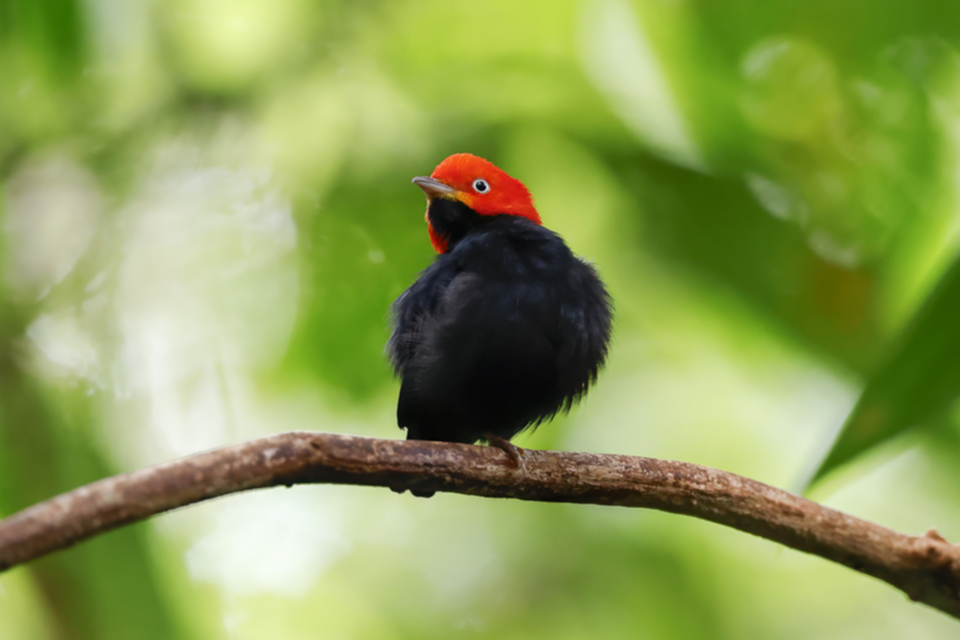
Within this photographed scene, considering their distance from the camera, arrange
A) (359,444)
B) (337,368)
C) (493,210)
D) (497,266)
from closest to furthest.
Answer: (359,444) < (497,266) < (493,210) < (337,368)

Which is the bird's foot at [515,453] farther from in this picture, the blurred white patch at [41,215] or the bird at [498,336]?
the blurred white patch at [41,215]

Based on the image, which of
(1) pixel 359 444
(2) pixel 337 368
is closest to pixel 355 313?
(2) pixel 337 368

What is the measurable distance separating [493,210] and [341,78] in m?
2.07

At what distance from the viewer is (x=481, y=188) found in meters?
3.34

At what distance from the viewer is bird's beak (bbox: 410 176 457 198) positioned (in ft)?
10.8

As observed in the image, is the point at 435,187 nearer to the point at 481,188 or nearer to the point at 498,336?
the point at 481,188

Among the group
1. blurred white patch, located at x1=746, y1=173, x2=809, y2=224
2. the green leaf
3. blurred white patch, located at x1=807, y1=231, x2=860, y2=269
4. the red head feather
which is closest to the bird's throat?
the red head feather

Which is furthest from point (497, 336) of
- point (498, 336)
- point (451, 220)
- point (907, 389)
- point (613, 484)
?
point (907, 389)

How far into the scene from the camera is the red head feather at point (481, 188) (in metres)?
3.32

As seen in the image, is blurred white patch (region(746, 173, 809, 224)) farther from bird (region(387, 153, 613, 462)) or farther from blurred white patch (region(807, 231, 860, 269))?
bird (region(387, 153, 613, 462))

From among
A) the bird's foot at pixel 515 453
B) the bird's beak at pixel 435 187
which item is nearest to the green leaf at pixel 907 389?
the bird's foot at pixel 515 453

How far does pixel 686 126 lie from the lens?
4.72 m

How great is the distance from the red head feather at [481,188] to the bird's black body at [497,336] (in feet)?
1.11

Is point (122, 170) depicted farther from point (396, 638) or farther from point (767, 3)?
point (767, 3)
